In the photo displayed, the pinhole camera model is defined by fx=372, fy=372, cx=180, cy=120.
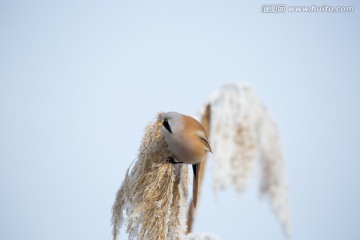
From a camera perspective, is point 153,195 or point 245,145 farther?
point 245,145

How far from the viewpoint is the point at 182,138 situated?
142cm

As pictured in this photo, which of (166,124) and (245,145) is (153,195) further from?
(245,145)

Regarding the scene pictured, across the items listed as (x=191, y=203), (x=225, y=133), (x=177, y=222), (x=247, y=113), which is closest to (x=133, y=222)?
(x=177, y=222)

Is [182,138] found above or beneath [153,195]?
above

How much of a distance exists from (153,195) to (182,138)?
240 millimetres

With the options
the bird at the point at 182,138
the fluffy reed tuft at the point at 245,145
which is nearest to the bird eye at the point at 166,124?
the bird at the point at 182,138

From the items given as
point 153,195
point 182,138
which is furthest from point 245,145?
point 153,195

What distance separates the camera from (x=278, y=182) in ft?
5.91

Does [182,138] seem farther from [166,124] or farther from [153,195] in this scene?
[153,195]

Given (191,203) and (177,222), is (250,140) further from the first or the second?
(177,222)

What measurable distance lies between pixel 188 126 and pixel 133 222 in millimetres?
416

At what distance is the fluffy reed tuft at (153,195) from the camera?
4.41 feet

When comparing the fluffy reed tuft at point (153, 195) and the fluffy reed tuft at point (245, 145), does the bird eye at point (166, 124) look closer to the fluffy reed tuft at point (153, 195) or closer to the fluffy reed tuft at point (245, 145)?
the fluffy reed tuft at point (153, 195)

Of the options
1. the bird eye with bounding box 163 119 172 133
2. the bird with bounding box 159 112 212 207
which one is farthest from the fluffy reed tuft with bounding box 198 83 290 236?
the bird eye with bounding box 163 119 172 133
